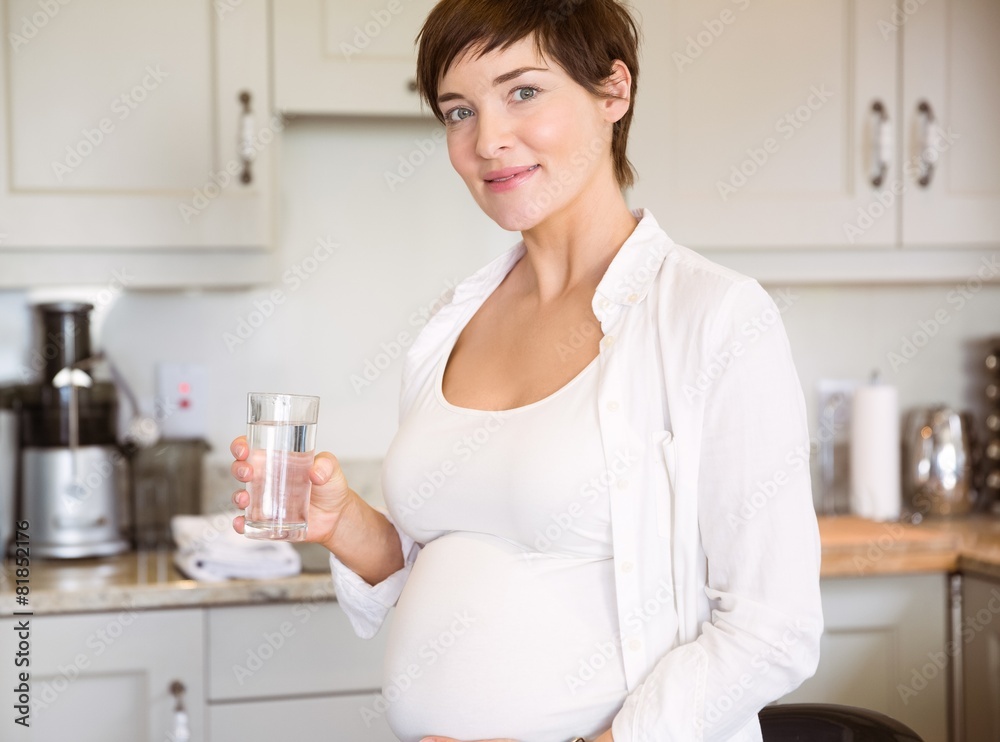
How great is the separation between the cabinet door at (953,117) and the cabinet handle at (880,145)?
6 cm

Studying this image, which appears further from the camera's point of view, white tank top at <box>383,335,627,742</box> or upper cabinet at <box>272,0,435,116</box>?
upper cabinet at <box>272,0,435,116</box>

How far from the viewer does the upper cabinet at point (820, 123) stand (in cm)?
204

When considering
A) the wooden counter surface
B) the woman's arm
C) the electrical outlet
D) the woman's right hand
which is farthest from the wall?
the woman's arm

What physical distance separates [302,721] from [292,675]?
0.09m

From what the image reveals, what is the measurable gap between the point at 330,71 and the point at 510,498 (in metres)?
1.25

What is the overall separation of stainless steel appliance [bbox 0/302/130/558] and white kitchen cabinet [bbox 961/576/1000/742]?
1.64 metres

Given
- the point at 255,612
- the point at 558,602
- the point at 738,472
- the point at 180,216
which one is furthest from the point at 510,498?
the point at 180,216

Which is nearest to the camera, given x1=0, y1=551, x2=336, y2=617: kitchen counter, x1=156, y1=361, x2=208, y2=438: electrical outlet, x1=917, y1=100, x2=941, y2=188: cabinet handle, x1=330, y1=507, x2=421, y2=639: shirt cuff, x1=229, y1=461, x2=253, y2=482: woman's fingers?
x1=229, y1=461, x2=253, y2=482: woman's fingers

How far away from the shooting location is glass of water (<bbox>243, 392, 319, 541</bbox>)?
1.02 m

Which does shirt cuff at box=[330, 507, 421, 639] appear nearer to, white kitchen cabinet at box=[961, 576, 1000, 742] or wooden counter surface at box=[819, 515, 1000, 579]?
wooden counter surface at box=[819, 515, 1000, 579]

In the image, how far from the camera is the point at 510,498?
101 centimetres

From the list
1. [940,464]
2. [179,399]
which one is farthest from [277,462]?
[940,464]

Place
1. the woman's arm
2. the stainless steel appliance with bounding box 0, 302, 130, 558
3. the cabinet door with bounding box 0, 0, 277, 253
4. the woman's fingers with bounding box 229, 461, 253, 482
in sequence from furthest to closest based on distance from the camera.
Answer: the stainless steel appliance with bounding box 0, 302, 130, 558 → the cabinet door with bounding box 0, 0, 277, 253 → the woman's fingers with bounding box 229, 461, 253, 482 → the woman's arm

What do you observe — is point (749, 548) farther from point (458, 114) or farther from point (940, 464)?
point (940, 464)
